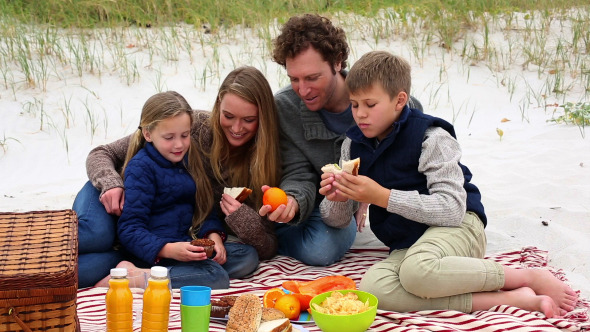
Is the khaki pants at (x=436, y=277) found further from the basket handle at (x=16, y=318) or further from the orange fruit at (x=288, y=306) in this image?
the basket handle at (x=16, y=318)

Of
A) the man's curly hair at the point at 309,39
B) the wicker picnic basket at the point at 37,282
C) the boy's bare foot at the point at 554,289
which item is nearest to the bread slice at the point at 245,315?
the wicker picnic basket at the point at 37,282

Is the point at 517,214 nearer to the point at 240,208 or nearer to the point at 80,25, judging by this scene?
the point at 240,208

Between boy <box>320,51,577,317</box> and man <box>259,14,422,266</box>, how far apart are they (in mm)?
388

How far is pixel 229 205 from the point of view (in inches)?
160

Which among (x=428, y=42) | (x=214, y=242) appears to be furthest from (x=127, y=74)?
(x=214, y=242)

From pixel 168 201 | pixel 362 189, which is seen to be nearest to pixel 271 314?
pixel 362 189

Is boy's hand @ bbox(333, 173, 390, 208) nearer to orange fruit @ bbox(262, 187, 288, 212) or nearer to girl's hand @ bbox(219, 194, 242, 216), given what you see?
orange fruit @ bbox(262, 187, 288, 212)

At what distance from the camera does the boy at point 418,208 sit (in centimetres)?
344

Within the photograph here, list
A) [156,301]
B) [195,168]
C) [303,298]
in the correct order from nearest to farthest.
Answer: [156,301], [303,298], [195,168]

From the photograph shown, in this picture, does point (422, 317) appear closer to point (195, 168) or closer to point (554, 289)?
point (554, 289)

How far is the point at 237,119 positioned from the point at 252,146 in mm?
259

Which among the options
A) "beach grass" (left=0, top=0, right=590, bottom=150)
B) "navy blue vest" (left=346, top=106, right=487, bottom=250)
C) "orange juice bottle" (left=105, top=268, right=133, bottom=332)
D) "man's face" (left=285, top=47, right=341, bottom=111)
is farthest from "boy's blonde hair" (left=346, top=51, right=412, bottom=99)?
"beach grass" (left=0, top=0, right=590, bottom=150)

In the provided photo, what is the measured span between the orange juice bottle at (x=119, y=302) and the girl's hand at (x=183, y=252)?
897 mm

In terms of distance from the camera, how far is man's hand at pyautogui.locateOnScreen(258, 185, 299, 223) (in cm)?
393
